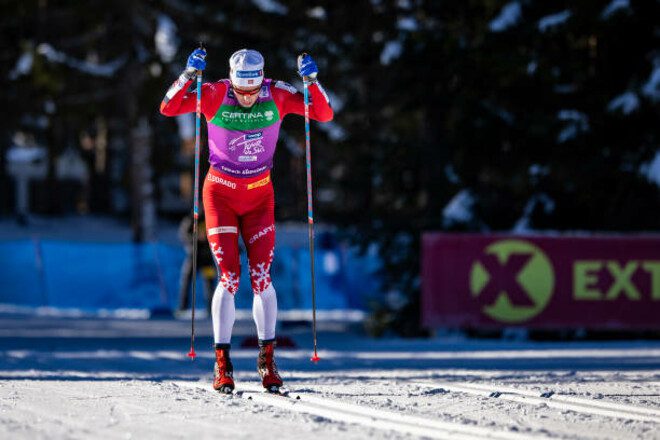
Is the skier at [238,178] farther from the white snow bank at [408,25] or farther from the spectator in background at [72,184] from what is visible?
the spectator in background at [72,184]

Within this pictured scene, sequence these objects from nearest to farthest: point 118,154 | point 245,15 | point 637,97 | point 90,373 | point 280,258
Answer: point 90,373 → point 637,97 → point 245,15 → point 280,258 → point 118,154

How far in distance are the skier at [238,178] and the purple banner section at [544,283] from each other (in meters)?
6.44

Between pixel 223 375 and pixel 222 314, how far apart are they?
45cm

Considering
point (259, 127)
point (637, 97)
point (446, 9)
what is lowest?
point (259, 127)

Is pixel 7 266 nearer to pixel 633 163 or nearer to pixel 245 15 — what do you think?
pixel 245 15

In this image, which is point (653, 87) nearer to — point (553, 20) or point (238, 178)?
point (553, 20)

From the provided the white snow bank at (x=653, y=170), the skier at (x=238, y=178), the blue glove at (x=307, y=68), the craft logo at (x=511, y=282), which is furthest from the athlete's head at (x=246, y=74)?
the white snow bank at (x=653, y=170)

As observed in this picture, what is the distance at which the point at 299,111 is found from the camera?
7609 mm

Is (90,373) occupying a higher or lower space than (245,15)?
lower

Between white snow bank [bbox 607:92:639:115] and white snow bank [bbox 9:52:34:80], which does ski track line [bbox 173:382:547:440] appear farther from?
white snow bank [bbox 9:52:34:80]

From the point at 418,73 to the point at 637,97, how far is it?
3194 mm

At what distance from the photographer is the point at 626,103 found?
1434 centimetres

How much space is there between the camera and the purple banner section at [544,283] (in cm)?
1346

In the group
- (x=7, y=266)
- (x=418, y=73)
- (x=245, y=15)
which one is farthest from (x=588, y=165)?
(x=7, y=266)
